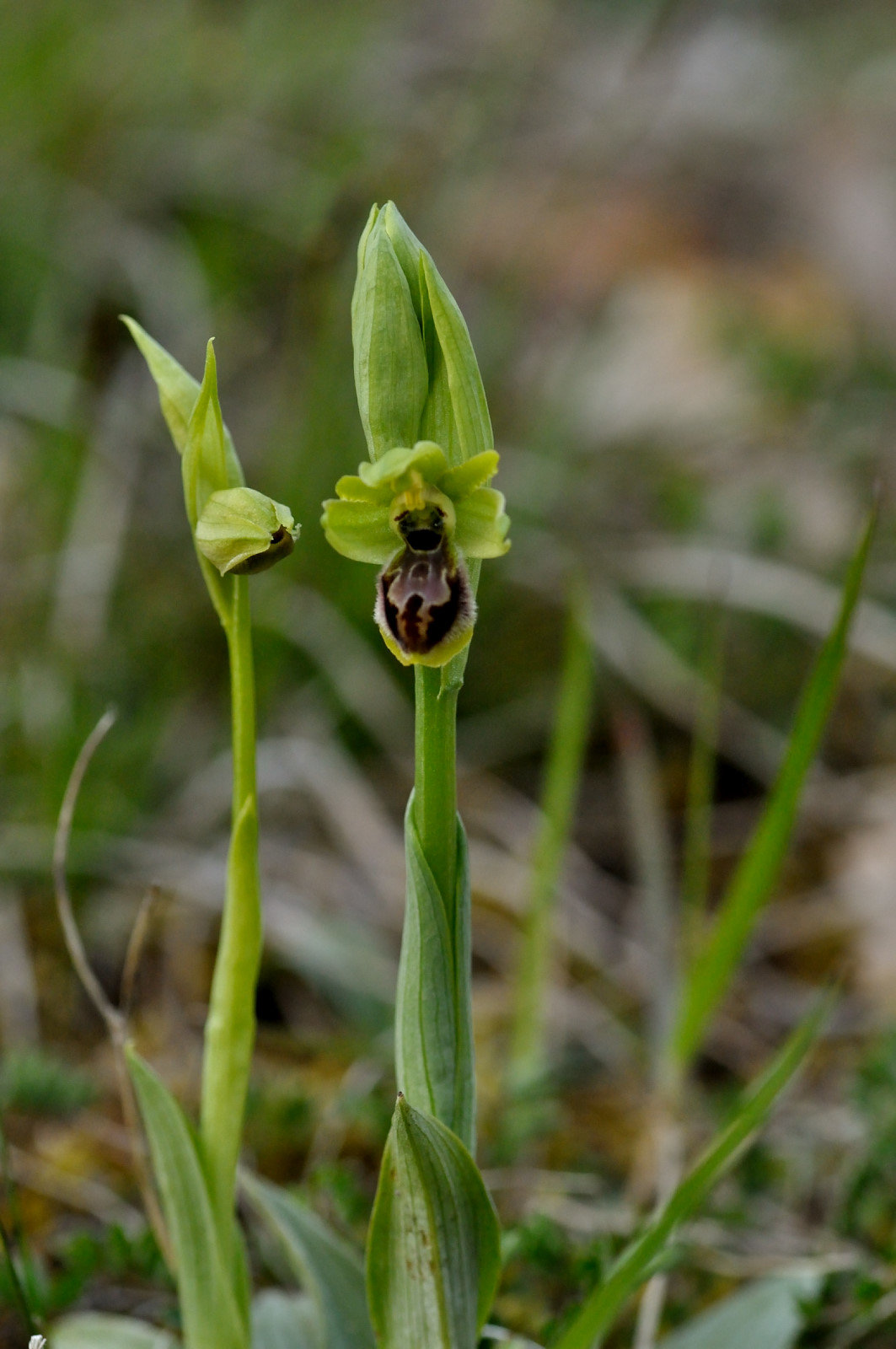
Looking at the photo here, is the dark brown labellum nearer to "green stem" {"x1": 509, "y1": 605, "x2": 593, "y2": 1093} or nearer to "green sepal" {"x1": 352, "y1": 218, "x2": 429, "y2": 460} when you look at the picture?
"green sepal" {"x1": 352, "y1": 218, "x2": 429, "y2": 460}

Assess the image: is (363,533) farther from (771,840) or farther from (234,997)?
(771,840)

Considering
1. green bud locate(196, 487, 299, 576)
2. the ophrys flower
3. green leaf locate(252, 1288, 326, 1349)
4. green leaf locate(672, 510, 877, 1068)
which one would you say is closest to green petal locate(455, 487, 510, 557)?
the ophrys flower

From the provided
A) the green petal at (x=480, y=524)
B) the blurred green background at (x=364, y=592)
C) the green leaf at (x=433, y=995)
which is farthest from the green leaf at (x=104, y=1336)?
the green petal at (x=480, y=524)

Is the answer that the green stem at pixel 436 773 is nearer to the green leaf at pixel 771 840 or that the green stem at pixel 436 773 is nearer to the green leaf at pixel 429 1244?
the green leaf at pixel 429 1244

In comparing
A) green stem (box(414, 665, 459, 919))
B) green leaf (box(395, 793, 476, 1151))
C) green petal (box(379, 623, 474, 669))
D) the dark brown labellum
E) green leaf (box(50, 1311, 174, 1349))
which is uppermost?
the dark brown labellum

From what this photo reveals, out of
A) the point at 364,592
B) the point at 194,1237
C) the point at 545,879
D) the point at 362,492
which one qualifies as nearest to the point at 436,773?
the point at 362,492

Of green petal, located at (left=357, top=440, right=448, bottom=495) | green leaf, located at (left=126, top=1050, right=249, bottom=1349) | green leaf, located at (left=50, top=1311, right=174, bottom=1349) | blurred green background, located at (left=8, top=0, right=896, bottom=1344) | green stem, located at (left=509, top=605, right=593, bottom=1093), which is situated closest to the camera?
green petal, located at (left=357, top=440, right=448, bottom=495)
